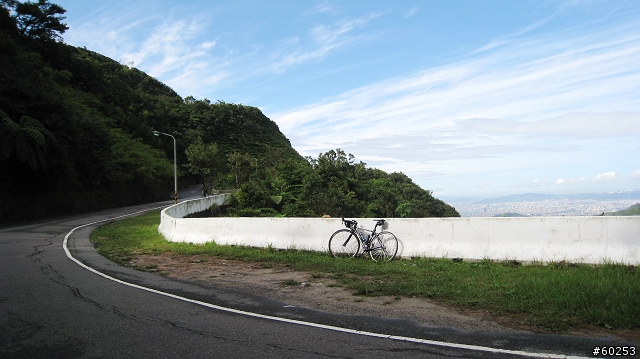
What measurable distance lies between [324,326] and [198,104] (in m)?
112

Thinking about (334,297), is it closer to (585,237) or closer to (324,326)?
(324,326)

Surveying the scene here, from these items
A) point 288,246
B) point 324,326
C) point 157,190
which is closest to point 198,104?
point 157,190

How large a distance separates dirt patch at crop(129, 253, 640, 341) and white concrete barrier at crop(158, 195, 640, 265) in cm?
182

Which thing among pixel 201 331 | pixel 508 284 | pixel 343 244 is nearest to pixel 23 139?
pixel 343 244

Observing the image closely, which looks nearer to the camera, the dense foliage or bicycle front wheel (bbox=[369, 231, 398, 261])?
bicycle front wheel (bbox=[369, 231, 398, 261])

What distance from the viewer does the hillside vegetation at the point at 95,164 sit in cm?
2861

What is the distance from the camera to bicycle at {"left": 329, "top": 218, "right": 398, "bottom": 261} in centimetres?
1123

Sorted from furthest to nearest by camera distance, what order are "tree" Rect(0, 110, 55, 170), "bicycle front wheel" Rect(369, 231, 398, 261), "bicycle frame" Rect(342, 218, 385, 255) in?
"tree" Rect(0, 110, 55, 170), "bicycle frame" Rect(342, 218, 385, 255), "bicycle front wheel" Rect(369, 231, 398, 261)

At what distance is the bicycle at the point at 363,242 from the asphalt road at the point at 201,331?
417 centimetres

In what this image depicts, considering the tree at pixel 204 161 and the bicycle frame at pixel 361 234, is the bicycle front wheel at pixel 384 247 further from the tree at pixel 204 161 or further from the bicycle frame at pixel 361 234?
the tree at pixel 204 161

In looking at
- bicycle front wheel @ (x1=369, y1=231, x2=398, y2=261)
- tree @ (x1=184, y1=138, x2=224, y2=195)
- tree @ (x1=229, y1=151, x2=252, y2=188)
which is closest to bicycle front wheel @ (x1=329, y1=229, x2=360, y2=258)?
bicycle front wheel @ (x1=369, y1=231, x2=398, y2=261)

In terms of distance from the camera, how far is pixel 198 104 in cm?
11200

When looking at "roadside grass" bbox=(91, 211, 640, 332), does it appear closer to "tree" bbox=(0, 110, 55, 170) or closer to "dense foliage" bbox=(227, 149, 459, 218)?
"dense foliage" bbox=(227, 149, 459, 218)

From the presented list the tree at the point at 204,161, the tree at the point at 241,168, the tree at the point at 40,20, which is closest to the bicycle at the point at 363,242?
the tree at the point at 241,168
